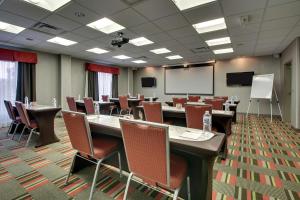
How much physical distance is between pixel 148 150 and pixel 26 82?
6.29 meters

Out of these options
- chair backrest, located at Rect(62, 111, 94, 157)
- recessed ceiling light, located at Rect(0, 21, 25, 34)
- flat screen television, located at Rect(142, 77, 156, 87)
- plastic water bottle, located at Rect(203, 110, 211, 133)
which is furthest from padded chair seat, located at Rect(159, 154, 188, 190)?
flat screen television, located at Rect(142, 77, 156, 87)

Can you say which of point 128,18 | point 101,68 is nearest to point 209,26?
point 128,18

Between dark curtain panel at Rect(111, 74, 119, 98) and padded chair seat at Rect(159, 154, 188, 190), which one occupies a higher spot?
dark curtain panel at Rect(111, 74, 119, 98)

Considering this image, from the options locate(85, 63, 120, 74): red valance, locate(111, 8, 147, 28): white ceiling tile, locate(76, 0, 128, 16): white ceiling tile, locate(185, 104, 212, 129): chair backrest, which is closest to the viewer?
locate(185, 104, 212, 129): chair backrest

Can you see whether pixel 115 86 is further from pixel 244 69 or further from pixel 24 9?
pixel 244 69

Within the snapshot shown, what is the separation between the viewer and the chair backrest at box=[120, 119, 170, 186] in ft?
3.60

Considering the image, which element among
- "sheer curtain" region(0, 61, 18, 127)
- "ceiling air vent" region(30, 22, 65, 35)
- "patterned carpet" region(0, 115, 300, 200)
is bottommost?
"patterned carpet" region(0, 115, 300, 200)

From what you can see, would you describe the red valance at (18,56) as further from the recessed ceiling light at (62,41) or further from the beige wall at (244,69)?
the beige wall at (244,69)

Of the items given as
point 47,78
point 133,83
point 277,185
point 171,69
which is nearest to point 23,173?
point 277,185

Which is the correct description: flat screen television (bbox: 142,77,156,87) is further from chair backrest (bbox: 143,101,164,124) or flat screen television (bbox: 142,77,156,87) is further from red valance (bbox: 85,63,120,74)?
chair backrest (bbox: 143,101,164,124)

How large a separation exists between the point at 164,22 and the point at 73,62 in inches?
209

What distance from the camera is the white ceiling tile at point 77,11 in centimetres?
287

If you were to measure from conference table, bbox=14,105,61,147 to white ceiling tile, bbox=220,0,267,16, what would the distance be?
153 inches

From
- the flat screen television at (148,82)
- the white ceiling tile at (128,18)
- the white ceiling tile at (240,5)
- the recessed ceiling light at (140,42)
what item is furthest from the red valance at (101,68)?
the white ceiling tile at (240,5)
